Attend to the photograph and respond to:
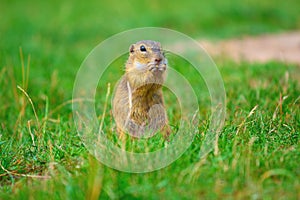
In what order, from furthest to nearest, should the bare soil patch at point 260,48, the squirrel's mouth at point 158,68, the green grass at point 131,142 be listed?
the bare soil patch at point 260,48
the squirrel's mouth at point 158,68
the green grass at point 131,142

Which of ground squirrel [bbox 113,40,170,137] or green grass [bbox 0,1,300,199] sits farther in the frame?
ground squirrel [bbox 113,40,170,137]

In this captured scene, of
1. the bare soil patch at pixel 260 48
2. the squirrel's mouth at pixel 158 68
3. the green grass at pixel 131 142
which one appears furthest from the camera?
the bare soil patch at pixel 260 48

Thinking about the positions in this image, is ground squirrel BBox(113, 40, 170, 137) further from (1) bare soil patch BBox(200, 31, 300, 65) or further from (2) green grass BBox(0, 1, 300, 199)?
(1) bare soil patch BBox(200, 31, 300, 65)

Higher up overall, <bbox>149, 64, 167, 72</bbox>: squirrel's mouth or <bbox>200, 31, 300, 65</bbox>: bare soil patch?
<bbox>200, 31, 300, 65</bbox>: bare soil patch

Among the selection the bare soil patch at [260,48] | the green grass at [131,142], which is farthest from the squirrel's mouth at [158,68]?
the bare soil patch at [260,48]

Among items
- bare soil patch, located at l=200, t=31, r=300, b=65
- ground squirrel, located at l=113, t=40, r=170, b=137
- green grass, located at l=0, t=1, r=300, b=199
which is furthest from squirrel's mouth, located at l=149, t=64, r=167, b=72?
bare soil patch, located at l=200, t=31, r=300, b=65

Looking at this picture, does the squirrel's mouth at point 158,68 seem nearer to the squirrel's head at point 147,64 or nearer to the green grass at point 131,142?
the squirrel's head at point 147,64

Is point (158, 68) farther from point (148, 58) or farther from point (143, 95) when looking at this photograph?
point (143, 95)

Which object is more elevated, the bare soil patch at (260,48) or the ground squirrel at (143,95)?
the bare soil patch at (260,48)

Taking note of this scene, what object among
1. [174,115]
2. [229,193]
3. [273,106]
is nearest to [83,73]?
[174,115]
